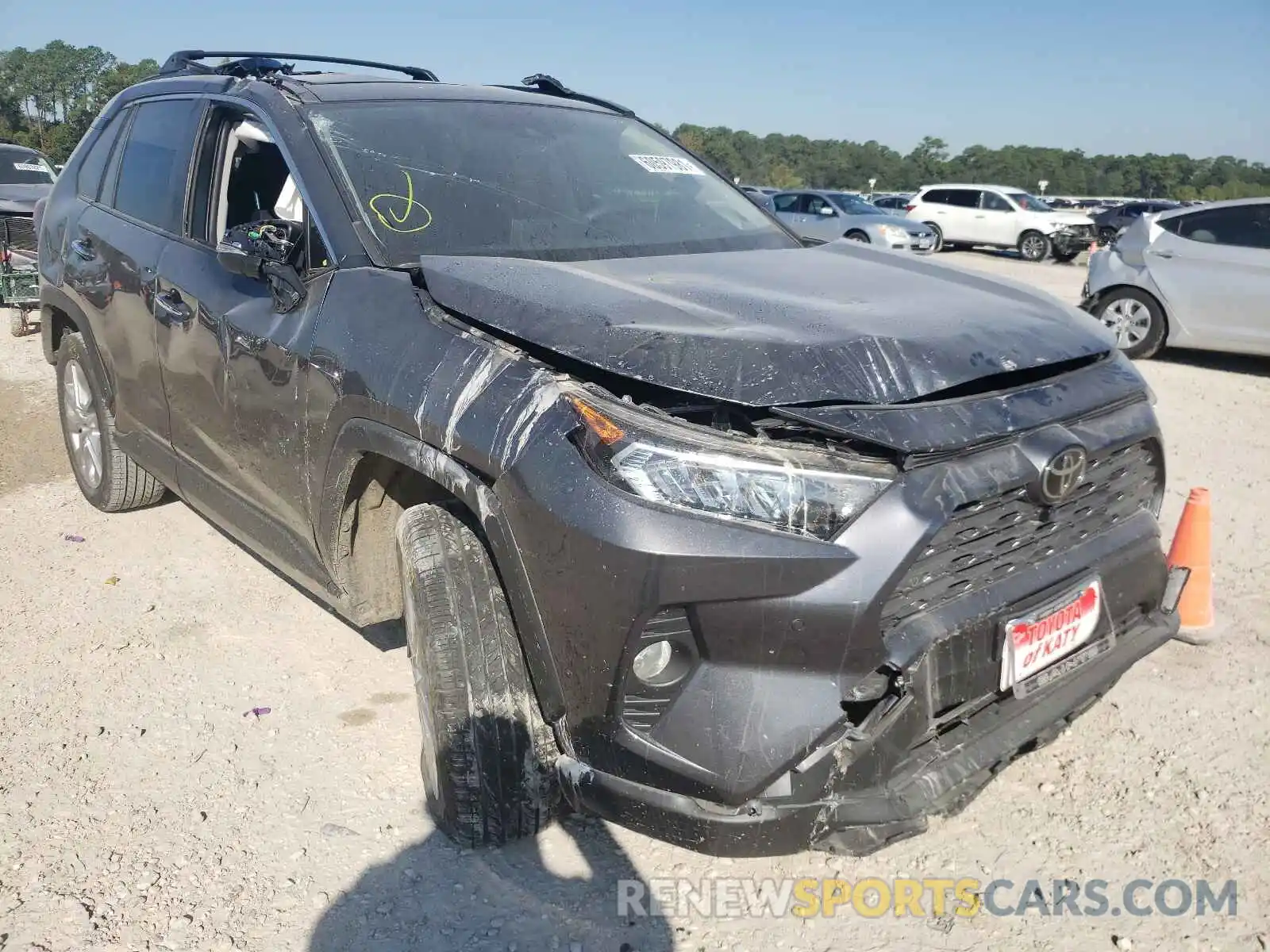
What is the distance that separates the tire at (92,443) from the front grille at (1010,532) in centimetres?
353

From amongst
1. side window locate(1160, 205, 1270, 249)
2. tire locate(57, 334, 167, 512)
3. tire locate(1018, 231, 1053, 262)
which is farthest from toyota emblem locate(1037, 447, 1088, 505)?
tire locate(1018, 231, 1053, 262)

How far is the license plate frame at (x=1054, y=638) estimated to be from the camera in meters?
2.20

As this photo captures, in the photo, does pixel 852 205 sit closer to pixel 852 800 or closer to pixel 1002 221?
pixel 1002 221

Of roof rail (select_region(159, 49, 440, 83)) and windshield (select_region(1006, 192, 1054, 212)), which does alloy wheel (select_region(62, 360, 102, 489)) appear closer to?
roof rail (select_region(159, 49, 440, 83))

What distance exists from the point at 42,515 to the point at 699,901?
3970mm

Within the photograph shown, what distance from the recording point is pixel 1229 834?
259 centimetres

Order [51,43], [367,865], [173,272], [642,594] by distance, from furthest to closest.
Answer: [51,43] < [173,272] < [367,865] < [642,594]

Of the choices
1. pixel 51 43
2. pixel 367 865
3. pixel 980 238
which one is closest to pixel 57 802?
pixel 367 865

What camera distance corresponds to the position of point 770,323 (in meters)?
2.22

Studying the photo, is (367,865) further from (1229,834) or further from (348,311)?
(1229,834)

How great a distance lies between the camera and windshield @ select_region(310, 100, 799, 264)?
2.92 m

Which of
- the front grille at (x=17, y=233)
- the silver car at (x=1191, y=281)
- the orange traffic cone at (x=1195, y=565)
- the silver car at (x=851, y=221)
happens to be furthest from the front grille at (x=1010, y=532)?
the silver car at (x=851, y=221)

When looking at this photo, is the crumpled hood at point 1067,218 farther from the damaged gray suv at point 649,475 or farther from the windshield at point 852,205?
the damaged gray suv at point 649,475

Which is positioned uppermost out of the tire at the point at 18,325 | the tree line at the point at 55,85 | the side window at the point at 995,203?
the tree line at the point at 55,85
